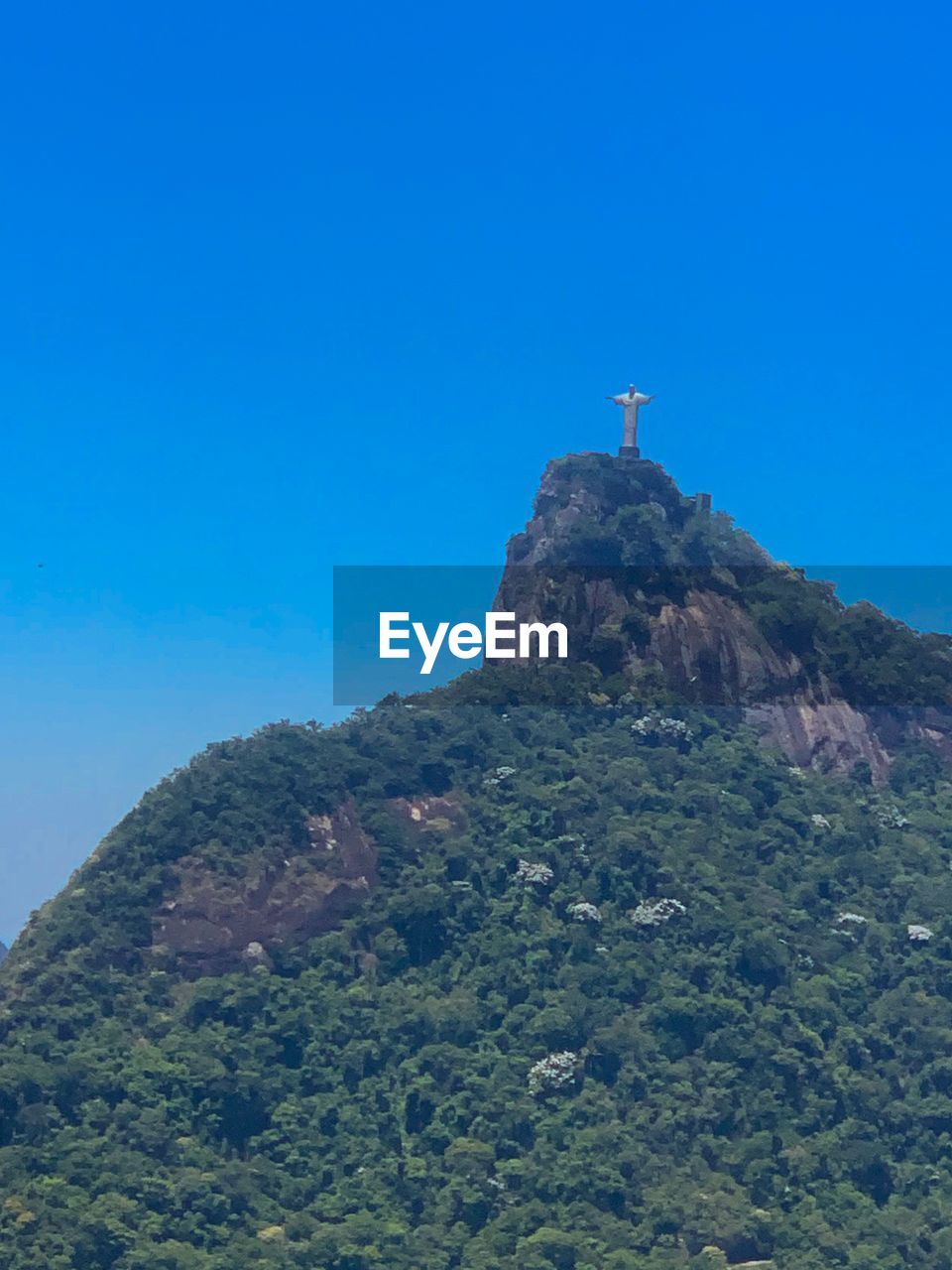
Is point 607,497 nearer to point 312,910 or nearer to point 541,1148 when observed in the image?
point 312,910

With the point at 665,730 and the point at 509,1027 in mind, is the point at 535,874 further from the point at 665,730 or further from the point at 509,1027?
the point at 665,730

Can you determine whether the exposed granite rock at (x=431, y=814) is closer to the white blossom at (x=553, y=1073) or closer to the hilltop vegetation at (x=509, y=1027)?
the hilltop vegetation at (x=509, y=1027)

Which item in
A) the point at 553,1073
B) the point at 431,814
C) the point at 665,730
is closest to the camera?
the point at 553,1073

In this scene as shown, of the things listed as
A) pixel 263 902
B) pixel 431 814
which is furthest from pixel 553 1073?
pixel 431 814

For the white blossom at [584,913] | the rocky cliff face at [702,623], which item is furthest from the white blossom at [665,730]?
the white blossom at [584,913]

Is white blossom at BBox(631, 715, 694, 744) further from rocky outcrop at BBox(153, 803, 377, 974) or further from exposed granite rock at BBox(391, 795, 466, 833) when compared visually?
rocky outcrop at BBox(153, 803, 377, 974)

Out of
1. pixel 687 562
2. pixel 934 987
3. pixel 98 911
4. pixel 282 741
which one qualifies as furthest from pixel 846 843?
pixel 98 911

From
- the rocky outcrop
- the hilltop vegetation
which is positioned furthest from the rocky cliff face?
the rocky outcrop

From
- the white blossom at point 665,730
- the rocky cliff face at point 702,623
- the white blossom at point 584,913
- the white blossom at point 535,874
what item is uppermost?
the rocky cliff face at point 702,623
